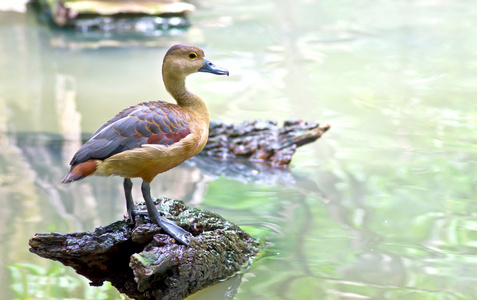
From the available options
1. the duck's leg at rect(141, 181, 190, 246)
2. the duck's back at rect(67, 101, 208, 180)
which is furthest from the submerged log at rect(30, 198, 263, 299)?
the duck's back at rect(67, 101, 208, 180)

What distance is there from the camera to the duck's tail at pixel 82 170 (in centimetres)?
301

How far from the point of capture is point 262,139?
5.61 meters

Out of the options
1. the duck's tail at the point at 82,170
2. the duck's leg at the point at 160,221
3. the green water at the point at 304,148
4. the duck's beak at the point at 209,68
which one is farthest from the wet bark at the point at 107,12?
the duck's tail at the point at 82,170

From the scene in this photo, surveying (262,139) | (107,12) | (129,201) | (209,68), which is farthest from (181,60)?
(107,12)

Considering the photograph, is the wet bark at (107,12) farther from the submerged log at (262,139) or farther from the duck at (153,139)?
the duck at (153,139)

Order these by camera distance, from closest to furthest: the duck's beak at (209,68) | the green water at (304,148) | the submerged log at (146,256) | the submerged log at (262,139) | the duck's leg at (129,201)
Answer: the submerged log at (146,256), the duck's leg at (129,201), the duck's beak at (209,68), the green water at (304,148), the submerged log at (262,139)

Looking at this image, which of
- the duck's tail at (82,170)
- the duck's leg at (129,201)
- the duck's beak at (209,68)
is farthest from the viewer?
the duck's beak at (209,68)

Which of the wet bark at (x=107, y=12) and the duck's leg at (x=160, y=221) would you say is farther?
the wet bark at (x=107, y=12)

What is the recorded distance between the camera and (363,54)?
8.97 metres

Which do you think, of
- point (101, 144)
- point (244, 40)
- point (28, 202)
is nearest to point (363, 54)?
point (244, 40)

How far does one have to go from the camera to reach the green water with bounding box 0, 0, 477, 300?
12.0ft

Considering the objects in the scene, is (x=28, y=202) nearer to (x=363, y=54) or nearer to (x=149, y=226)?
(x=149, y=226)

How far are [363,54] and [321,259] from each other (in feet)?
19.0

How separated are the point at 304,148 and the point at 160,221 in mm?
2870
